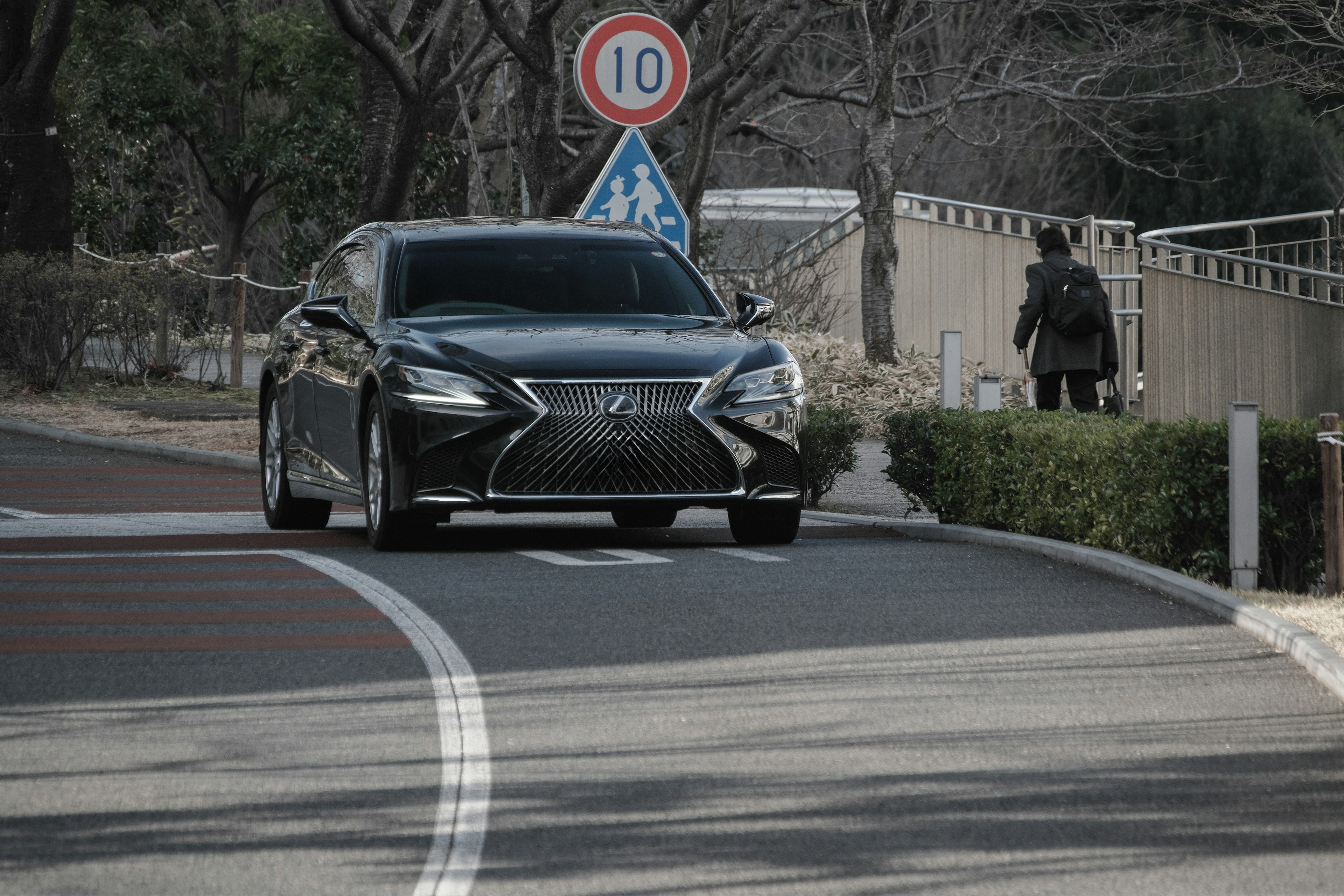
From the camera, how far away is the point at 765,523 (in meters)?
11.3

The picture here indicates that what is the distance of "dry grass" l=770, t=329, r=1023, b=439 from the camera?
2183cm

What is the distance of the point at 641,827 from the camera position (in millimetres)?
5359

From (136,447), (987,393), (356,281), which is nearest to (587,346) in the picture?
(356,281)

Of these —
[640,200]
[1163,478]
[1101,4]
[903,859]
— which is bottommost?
[903,859]

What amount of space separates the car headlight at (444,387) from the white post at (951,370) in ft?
14.2

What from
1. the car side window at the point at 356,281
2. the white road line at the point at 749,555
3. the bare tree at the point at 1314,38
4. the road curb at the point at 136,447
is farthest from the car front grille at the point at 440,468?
the bare tree at the point at 1314,38

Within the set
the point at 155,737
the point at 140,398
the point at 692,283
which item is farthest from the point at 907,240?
the point at 155,737

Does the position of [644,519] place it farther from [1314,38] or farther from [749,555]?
[1314,38]

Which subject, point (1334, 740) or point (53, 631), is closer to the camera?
point (1334, 740)

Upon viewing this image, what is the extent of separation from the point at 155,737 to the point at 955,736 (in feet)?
7.90

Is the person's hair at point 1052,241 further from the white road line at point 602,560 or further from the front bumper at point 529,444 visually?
the white road line at point 602,560

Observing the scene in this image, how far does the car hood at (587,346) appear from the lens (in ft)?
34.3

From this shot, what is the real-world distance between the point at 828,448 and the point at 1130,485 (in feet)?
13.4

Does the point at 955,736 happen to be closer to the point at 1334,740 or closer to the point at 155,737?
the point at 1334,740
